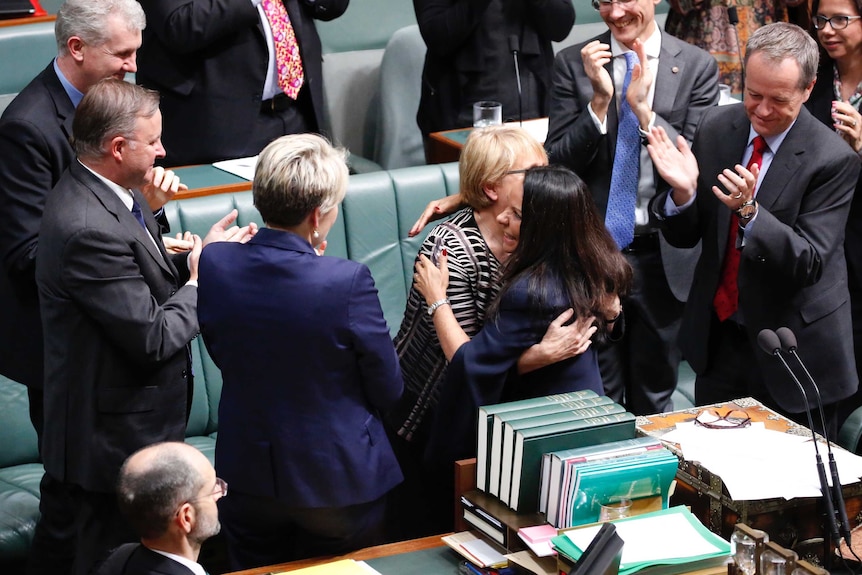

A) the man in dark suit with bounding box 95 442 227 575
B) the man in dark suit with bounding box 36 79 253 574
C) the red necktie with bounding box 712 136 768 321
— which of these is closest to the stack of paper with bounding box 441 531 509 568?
the man in dark suit with bounding box 95 442 227 575

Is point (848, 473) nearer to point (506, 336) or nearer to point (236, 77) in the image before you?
point (506, 336)

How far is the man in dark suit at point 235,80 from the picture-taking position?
14.4 feet

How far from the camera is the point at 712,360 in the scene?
136 inches

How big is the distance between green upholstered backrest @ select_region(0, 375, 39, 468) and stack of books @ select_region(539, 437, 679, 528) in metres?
2.04

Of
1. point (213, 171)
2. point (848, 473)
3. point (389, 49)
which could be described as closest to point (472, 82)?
point (389, 49)

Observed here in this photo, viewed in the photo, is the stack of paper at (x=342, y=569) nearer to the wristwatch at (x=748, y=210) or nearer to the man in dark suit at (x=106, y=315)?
the man in dark suit at (x=106, y=315)

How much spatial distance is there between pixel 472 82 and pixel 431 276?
219cm

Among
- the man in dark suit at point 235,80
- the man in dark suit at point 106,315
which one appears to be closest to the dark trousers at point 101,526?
the man in dark suit at point 106,315

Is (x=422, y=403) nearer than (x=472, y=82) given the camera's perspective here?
Yes

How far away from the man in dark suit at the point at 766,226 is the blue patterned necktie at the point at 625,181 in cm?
27

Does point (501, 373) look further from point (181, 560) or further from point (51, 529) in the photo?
point (51, 529)

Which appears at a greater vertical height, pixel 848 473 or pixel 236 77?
pixel 236 77

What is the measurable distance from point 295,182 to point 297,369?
40cm

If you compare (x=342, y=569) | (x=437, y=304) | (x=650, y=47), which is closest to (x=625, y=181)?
(x=650, y=47)
